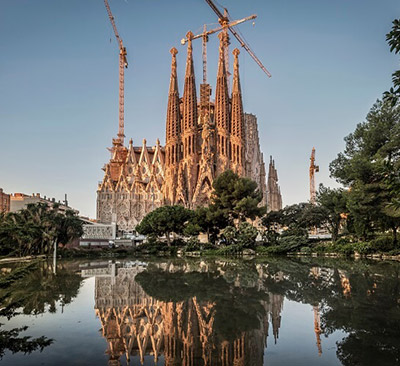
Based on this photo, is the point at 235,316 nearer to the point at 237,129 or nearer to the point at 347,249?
the point at 347,249

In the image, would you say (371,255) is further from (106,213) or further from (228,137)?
(106,213)

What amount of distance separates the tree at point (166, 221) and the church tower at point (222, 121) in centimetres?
1860

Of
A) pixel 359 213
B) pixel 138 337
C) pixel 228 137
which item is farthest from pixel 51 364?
pixel 228 137

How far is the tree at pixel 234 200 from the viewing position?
104 feet

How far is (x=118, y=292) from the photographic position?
10.6m

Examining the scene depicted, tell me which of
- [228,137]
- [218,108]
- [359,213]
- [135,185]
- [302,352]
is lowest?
[302,352]

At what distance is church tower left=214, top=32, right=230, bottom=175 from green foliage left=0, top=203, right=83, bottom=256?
2586 centimetres

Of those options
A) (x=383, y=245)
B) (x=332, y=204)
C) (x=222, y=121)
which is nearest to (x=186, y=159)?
(x=222, y=121)

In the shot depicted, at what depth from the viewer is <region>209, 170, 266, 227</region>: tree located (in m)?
31.7

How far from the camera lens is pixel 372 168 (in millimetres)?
22109

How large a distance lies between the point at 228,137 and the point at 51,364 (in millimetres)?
51413

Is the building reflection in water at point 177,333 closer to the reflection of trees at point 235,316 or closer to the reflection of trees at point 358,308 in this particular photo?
the reflection of trees at point 235,316

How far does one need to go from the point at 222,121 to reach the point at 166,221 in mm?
25071

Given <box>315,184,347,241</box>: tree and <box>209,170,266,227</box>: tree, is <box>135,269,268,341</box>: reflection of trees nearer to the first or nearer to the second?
<box>315,184,347,241</box>: tree
